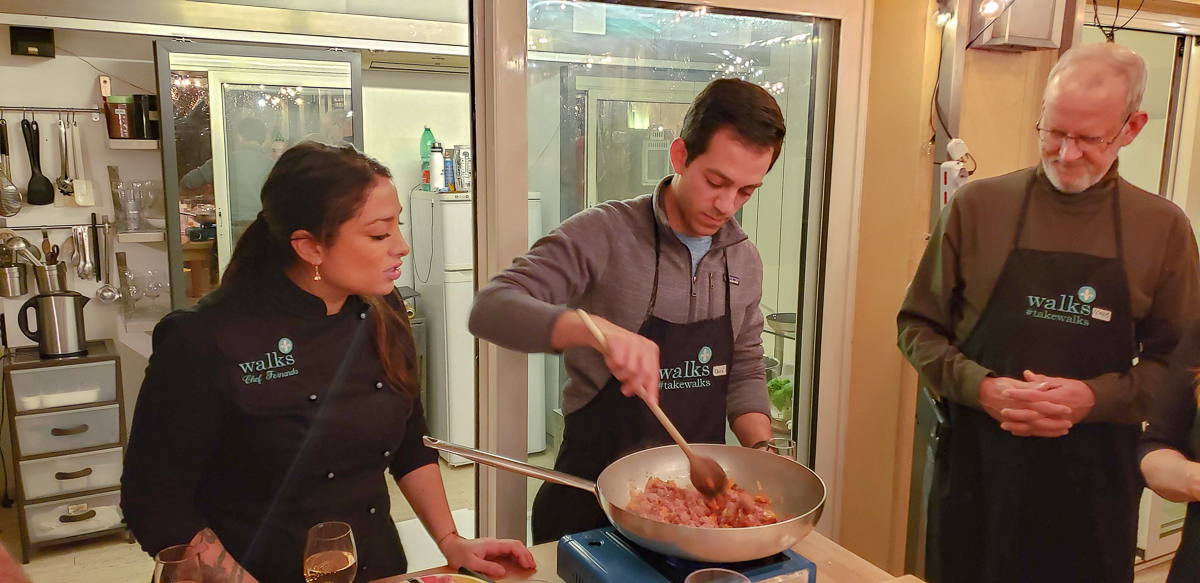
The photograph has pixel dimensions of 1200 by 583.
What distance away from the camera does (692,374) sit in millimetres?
1783

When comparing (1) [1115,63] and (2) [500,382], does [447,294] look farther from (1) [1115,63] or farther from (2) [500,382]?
(1) [1115,63]

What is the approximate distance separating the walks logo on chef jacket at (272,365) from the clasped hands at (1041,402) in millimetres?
1513

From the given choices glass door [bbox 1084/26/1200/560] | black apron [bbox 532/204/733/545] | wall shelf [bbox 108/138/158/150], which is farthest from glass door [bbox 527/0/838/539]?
glass door [bbox 1084/26/1200/560]

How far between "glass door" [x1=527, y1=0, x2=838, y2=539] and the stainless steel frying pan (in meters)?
0.39

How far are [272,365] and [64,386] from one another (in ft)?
1.53

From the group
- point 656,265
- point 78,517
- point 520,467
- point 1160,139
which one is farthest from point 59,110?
point 1160,139

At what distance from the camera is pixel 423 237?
1.77 meters

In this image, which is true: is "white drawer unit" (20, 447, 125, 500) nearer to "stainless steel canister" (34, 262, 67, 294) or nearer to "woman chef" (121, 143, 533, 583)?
"woman chef" (121, 143, 533, 583)

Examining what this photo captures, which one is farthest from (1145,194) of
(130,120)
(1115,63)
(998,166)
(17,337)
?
(17,337)

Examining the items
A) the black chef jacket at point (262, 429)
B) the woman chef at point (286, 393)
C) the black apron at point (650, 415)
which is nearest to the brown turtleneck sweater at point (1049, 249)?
the black apron at point (650, 415)

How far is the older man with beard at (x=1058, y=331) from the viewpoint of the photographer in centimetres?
177

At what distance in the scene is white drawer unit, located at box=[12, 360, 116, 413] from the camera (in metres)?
1.49

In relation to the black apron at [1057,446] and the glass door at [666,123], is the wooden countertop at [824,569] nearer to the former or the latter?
the glass door at [666,123]

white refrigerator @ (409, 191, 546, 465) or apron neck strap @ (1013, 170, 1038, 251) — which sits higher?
apron neck strap @ (1013, 170, 1038, 251)
